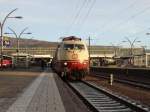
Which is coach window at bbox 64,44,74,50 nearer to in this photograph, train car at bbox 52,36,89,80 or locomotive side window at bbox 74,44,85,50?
train car at bbox 52,36,89,80

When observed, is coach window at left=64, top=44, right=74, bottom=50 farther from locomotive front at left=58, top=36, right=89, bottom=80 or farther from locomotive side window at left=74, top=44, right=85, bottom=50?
locomotive side window at left=74, top=44, right=85, bottom=50

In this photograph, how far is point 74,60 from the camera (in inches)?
1495

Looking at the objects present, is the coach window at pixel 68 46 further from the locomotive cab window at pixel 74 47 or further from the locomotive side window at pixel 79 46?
the locomotive side window at pixel 79 46

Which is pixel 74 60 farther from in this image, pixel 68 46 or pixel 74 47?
pixel 68 46

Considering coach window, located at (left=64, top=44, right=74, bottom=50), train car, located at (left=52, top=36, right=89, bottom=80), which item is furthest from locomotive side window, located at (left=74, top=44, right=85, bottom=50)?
coach window, located at (left=64, top=44, right=74, bottom=50)

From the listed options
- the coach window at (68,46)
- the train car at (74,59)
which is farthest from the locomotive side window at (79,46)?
the coach window at (68,46)

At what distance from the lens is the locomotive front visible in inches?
1489

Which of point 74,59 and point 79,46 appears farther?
point 79,46

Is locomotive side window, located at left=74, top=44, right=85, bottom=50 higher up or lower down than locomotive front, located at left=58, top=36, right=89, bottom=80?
higher up

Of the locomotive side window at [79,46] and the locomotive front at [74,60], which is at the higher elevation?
the locomotive side window at [79,46]

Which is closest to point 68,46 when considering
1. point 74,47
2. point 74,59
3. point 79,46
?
point 74,47

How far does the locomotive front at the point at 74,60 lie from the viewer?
37812mm

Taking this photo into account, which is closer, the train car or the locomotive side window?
the train car

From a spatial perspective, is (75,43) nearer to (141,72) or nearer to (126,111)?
(141,72)
